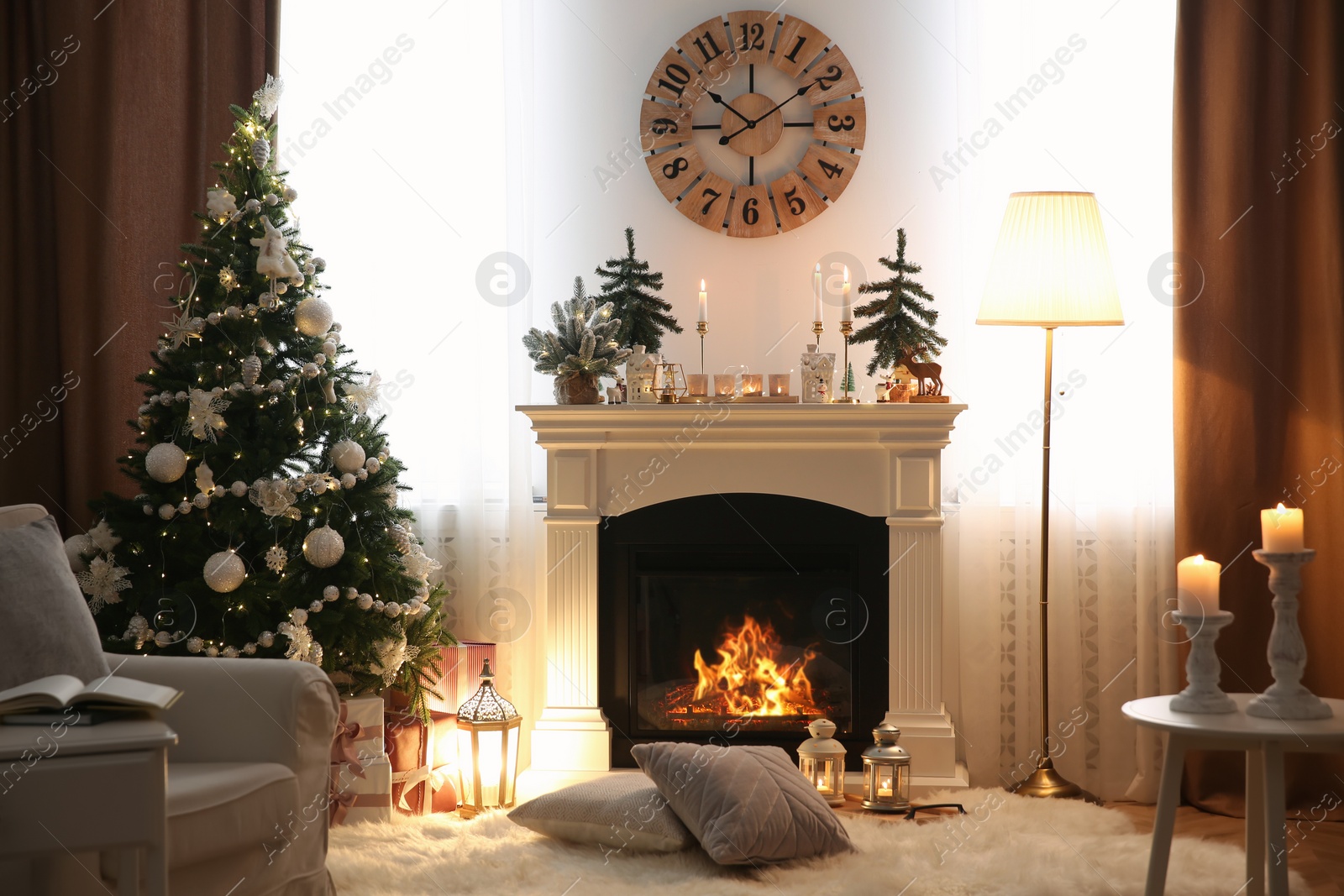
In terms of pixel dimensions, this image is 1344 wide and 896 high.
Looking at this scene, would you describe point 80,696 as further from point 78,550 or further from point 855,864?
point 855,864

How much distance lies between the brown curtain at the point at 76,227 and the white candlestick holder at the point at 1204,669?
3167 millimetres

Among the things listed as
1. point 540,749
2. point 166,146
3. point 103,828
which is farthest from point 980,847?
point 166,146

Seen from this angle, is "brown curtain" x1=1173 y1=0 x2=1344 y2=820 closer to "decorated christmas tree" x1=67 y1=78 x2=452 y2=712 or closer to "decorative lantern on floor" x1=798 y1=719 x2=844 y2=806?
"decorative lantern on floor" x1=798 y1=719 x2=844 y2=806

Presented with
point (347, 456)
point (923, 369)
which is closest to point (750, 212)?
point (923, 369)

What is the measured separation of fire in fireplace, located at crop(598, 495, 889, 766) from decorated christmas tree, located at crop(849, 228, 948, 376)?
52 cm

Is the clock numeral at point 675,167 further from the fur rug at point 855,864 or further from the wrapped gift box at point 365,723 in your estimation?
the fur rug at point 855,864

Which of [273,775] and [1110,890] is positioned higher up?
[273,775]

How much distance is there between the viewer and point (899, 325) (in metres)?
3.41

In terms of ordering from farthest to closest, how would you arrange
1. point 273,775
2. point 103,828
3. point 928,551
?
point 928,551 → point 273,775 → point 103,828

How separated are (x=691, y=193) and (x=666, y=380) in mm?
731

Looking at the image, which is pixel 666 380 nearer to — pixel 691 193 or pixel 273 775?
pixel 691 193

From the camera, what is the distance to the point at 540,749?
3.52 metres

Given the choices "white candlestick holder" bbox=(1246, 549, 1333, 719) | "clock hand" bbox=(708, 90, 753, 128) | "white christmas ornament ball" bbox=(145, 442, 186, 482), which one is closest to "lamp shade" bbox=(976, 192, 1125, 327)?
"clock hand" bbox=(708, 90, 753, 128)

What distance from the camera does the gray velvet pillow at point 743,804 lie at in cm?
277
